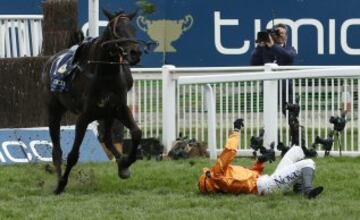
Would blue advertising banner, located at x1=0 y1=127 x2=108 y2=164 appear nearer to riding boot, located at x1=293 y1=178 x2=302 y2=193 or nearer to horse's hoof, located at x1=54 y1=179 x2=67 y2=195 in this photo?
horse's hoof, located at x1=54 y1=179 x2=67 y2=195

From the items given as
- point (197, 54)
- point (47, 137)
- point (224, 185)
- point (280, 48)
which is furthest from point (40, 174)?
point (197, 54)

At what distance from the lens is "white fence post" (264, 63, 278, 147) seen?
13.9 m

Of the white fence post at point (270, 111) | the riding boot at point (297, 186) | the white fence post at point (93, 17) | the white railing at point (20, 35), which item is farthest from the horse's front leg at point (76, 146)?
the white railing at point (20, 35)

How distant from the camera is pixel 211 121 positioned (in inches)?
543

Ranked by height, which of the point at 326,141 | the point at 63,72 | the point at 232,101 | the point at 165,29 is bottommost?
the point at 326,141

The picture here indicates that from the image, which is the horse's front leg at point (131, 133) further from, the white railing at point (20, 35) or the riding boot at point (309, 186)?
the white railing at point (20, 35)

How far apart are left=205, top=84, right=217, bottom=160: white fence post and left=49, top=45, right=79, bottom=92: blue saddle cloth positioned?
281 centimetres

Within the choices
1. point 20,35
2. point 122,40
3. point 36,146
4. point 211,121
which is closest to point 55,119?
point 36,146

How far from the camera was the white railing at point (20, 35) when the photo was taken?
51.6 ft

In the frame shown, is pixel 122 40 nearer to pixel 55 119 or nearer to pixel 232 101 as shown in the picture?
pixel 55 119

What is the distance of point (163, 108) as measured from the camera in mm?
14898

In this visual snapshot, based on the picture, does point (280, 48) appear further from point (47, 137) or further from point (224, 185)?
point (224, 185)

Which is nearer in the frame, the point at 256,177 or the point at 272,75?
the point at 256,177

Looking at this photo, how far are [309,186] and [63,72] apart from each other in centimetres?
278
